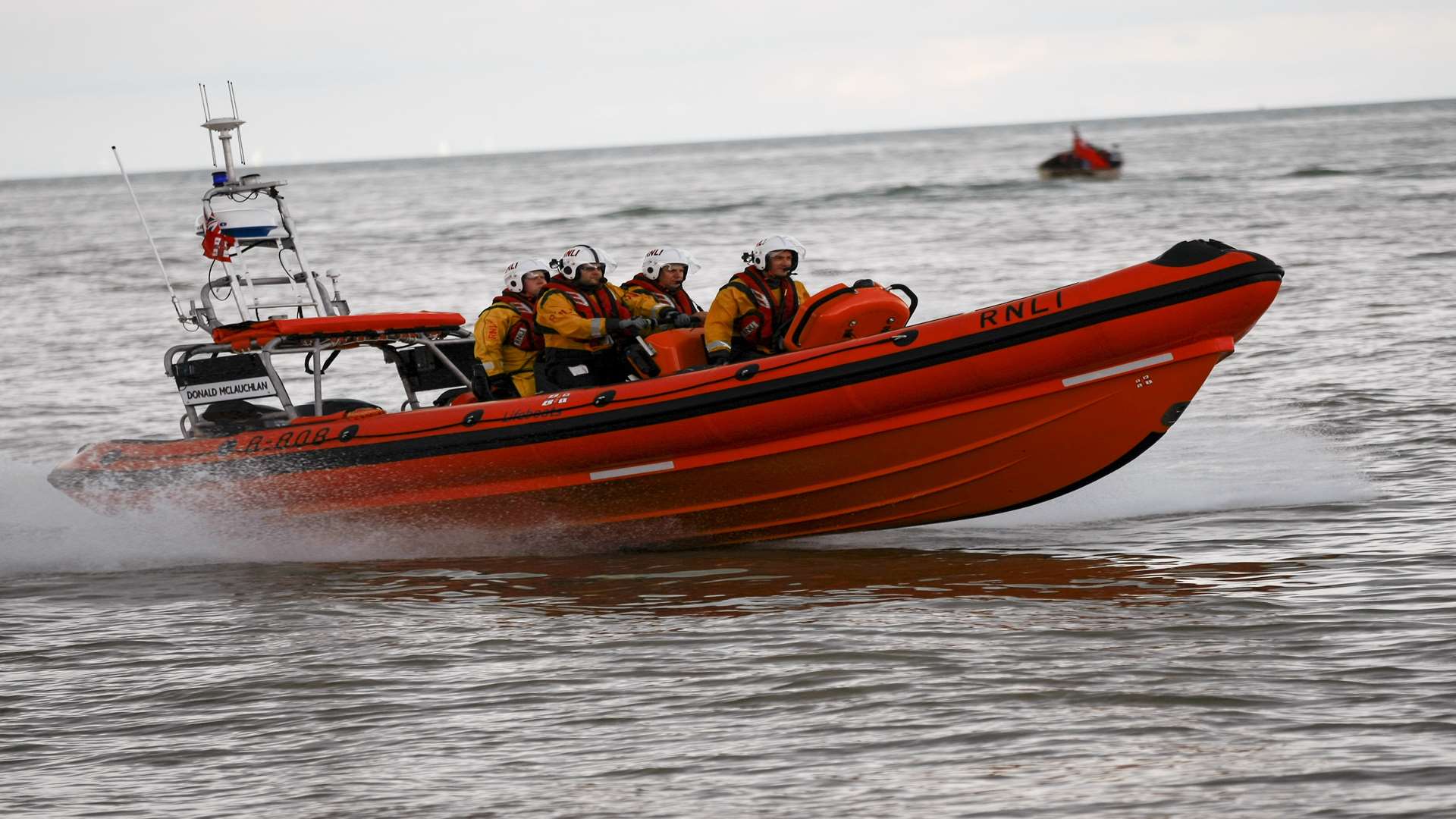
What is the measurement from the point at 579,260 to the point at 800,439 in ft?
4.51

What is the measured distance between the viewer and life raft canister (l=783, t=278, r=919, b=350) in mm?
6836

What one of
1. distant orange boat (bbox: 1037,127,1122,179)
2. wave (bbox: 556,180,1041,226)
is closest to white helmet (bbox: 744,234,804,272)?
wave (bbox: 556,180,1041,226)

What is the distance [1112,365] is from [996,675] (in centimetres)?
189

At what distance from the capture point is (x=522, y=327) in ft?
24.2

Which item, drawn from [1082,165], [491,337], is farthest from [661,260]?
[1082,165]

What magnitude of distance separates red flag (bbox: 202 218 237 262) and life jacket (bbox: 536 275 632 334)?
67.3 inches

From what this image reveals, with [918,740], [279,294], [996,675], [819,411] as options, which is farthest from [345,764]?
[279,294]

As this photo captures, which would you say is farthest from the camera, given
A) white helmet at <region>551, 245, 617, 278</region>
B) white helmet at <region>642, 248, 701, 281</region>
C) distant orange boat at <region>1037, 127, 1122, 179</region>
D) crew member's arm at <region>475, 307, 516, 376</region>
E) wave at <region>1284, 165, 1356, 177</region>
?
distant orange boat at <region>1037, 127, 1122, 179</region>

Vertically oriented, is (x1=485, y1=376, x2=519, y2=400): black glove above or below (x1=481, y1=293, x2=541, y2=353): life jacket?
below

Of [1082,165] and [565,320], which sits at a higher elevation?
[1082,165]

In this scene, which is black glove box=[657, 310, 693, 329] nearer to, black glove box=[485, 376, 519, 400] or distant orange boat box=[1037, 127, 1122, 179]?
black glove box=[485, 376, 519, 400]

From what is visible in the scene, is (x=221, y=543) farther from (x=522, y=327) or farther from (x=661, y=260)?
(x=661, y=260)

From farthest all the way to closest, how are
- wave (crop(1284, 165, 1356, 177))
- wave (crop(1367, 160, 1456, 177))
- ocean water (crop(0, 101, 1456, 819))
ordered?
1. wave (crop(1284, 165, 1356, 177))
2. wave (crop(1367, 160, 1456, 177))
3. ocean water (crop(0, 101, 1456, 819))

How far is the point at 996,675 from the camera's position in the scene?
4.89 m
